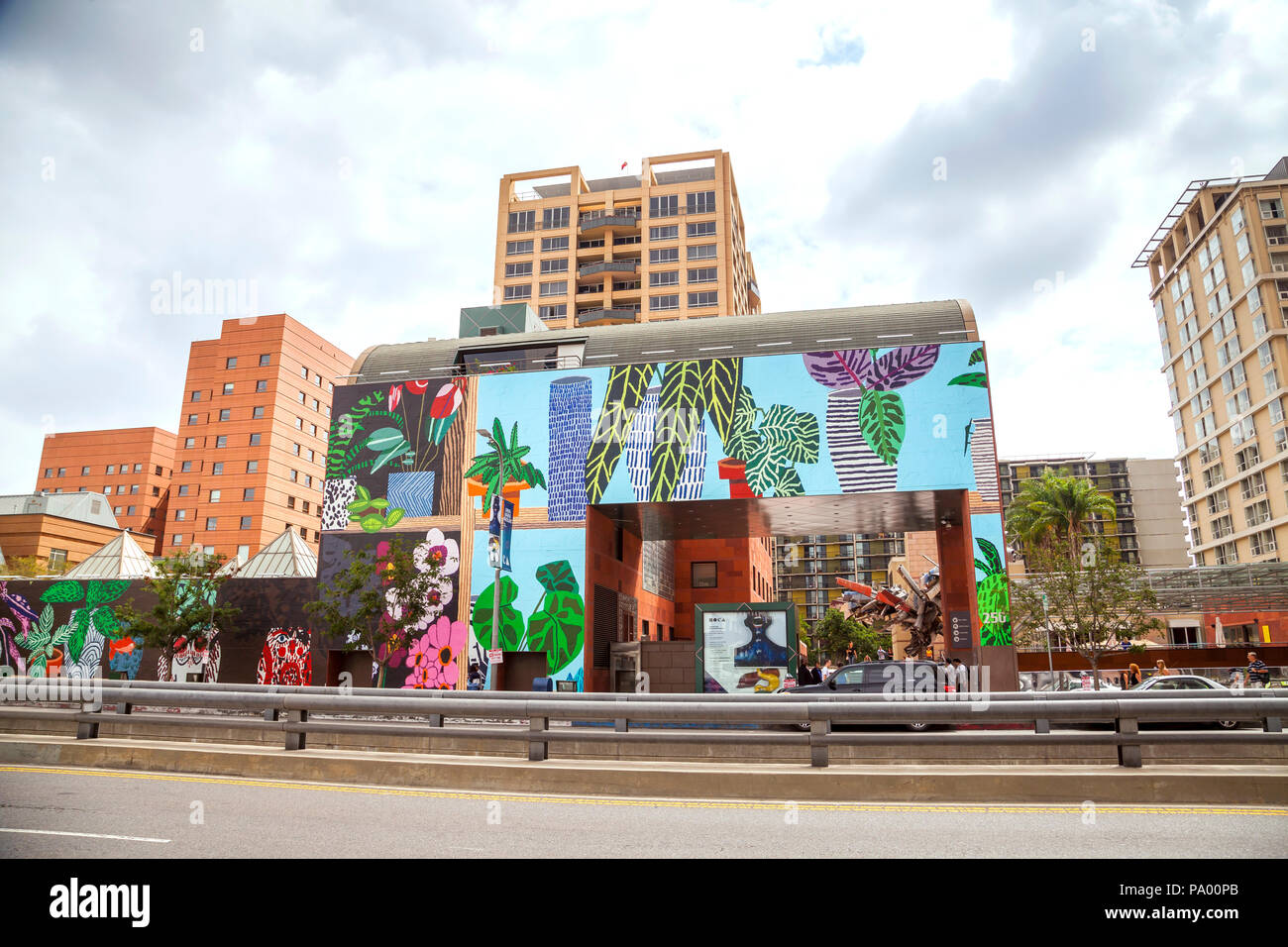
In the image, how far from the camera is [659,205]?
3211 inches

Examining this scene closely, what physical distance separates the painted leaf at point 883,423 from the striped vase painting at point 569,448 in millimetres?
11038

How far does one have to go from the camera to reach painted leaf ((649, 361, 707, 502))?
3180cm

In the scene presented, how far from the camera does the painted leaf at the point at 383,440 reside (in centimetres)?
3519

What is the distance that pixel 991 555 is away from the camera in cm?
2925

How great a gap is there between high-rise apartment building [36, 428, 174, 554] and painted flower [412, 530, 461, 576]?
294ft

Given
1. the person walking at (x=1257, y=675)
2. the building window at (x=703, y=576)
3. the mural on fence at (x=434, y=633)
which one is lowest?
the person walking at (x=1257, y=675)

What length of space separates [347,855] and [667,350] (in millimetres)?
29941

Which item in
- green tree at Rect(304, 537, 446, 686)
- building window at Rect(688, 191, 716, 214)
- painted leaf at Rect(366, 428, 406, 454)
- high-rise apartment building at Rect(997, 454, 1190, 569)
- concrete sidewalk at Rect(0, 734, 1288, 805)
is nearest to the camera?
concrete sidewalk at Rect(0, 734, 1288, 805)

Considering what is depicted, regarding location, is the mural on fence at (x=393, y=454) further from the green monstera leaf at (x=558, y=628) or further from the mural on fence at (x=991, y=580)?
the mural on fence at (x=991, y=580)

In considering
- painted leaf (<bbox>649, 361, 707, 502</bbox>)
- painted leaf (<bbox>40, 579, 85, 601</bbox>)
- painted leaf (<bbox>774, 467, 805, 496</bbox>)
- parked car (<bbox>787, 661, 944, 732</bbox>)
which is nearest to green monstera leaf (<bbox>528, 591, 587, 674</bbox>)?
painted leaf (<bbox>649, 361, 707, 502</bbox>)

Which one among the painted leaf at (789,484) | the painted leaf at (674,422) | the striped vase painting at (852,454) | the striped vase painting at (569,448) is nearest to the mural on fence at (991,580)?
the striped vase painting at (852,454)

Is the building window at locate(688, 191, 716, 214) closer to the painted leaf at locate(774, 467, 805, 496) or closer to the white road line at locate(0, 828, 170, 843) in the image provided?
the painted leaf at locate(774, 467, 805, 496)
